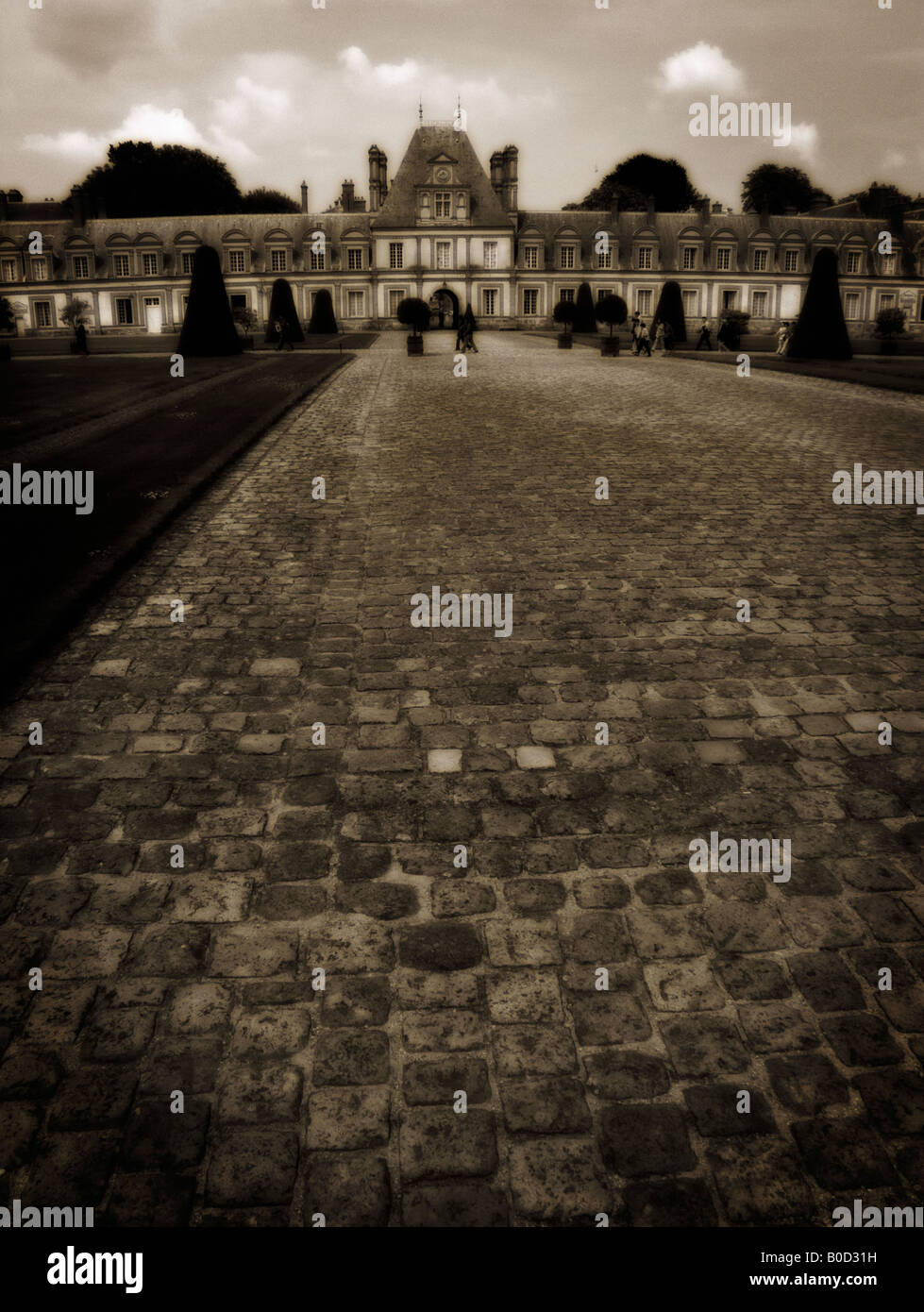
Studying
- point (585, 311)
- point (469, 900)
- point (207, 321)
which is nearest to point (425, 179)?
point (585, 311)

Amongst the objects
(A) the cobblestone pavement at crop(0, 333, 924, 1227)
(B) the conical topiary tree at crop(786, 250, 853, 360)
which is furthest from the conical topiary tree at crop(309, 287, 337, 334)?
(A) the cobblestone pavement at crop(0, 333, 924, 1227)

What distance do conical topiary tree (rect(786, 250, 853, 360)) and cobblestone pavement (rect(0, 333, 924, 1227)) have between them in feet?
78.6

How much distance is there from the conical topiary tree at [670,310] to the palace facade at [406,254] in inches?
977

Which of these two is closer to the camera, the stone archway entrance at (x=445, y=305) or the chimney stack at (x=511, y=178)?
the stone archway entrance at (x=445, y=305)

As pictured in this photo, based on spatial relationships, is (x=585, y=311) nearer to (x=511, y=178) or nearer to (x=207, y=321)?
(x=207, y=321)

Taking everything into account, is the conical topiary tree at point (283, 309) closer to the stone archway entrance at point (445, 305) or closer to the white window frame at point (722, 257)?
the stone archway entrance at point (445, 305)

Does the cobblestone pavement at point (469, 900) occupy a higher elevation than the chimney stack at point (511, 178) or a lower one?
lower

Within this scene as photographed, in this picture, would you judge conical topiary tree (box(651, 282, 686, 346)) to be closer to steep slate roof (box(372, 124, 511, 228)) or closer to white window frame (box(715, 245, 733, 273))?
steep slate roof (box(372, 124, 511, 228))

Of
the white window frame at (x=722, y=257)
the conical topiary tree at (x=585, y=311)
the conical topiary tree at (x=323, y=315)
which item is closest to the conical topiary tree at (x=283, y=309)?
the conical topiary tree at (x=323, y=315)

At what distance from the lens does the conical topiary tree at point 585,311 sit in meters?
45.5

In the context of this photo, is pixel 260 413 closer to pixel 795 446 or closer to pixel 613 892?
pixel 795 446

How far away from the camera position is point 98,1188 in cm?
210
